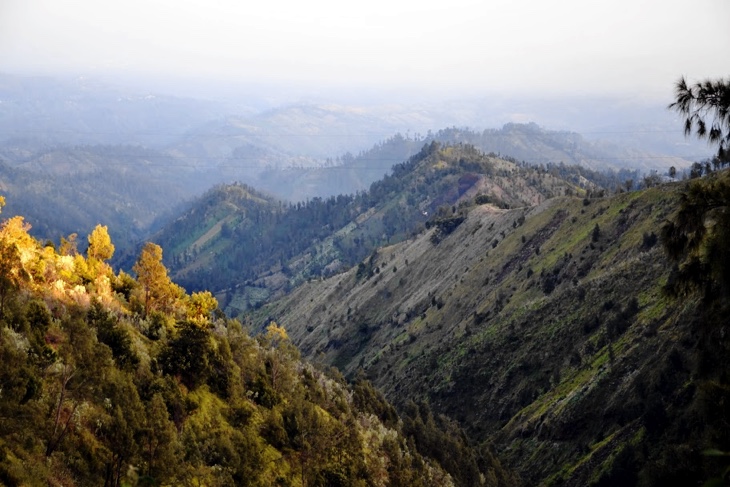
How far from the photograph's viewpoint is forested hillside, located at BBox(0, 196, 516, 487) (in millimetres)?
31828

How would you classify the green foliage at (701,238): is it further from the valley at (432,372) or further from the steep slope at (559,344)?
the steep slope at (559,344)

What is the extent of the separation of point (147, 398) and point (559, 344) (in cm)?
8270

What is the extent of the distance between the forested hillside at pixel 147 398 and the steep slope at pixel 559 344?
666 inches

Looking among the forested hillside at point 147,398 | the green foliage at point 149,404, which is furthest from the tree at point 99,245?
the green foliage at point 149,404

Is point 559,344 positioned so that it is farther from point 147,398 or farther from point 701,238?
point 701,238

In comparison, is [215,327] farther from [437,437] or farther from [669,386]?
[669,386]

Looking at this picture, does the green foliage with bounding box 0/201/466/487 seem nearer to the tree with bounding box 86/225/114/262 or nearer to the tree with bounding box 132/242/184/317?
the tree with bounding box 132/242/184/317

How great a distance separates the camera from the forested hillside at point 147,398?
104 ft

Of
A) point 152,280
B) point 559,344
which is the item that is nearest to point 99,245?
point 152,280

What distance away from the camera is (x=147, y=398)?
137 feet

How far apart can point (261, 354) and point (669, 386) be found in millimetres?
47744

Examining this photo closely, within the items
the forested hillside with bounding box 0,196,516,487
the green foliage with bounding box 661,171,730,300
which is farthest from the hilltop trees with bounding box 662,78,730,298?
the forested hillside with bounding box 0,196,516,487

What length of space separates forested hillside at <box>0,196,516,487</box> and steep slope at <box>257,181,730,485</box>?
16.9m

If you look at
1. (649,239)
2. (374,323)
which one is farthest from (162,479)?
(374,323)
